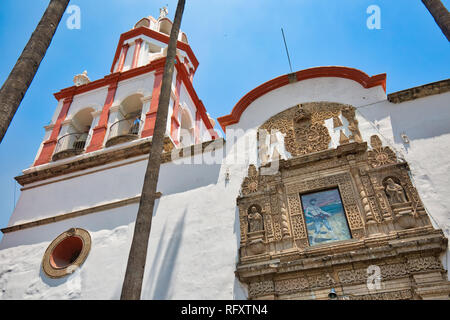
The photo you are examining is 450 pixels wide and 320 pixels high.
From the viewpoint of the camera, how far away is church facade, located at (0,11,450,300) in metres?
5.75

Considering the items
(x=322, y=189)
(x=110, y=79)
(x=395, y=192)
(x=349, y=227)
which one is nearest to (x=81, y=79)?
(x=110, y=79)

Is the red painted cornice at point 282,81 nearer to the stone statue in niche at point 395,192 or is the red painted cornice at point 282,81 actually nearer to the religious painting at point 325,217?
the stone statue in niche at point 395,192

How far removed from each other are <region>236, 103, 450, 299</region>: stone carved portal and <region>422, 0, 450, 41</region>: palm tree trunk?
87.9 inches

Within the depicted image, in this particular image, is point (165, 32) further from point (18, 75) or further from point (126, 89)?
point (18, 75)

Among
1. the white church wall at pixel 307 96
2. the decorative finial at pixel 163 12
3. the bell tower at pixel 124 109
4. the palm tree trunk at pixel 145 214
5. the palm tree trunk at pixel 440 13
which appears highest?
the decorative finial at pixel 163 12

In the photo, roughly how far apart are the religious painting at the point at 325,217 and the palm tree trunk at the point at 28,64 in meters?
5.12

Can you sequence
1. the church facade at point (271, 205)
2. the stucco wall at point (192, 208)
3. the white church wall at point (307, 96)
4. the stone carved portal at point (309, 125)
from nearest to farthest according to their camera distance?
the church facade at point (271, 205) < the stucco wall at point (192, 208) < the stone carved portal at point (309, 125) < the white church wall at point (307, 96)

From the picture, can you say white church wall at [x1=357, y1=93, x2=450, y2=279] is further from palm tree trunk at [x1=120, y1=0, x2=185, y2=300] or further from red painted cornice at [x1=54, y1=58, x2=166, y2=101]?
red painted cornice at [x1=54, y1=58, x2=166, y2=101]

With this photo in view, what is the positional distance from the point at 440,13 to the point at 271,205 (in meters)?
4.49

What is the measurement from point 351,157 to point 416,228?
1.83m

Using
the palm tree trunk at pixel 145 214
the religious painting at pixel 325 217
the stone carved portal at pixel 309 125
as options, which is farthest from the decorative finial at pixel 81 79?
the religious painting at pixel 325 217

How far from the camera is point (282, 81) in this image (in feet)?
29.7

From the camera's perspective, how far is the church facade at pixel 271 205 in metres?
5.75

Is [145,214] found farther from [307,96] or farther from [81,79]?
[81,79]
